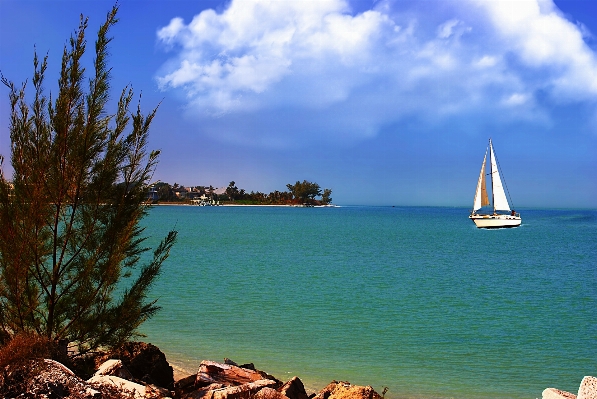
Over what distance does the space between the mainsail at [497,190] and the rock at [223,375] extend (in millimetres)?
73959

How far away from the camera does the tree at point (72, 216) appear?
801 centimetres

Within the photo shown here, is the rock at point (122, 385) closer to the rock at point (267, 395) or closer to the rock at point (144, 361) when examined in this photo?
the rock at point (267, 395)

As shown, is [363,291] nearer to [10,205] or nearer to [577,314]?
[577,314]

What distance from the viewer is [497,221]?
7512cm

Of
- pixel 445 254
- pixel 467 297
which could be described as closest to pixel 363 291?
pixel 467 297

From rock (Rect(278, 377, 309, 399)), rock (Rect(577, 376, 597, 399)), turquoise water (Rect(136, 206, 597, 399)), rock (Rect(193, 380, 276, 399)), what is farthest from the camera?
turquoise water (Rect(136, 206, 597, 399))

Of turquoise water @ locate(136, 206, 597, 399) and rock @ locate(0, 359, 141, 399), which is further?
turquoise water @ locate(136, 206, 597, 399)

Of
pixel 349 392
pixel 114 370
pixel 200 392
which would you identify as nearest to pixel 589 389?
pixel 349 392

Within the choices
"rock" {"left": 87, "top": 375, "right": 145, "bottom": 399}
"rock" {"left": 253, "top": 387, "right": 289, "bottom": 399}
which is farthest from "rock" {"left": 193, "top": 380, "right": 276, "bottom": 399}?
"rock" {"left": 87, "top": 375, "right": 145, "bottom": 399}

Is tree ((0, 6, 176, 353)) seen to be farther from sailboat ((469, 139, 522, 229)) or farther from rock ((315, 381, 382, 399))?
sailboat ((469, 139, 522, 229))

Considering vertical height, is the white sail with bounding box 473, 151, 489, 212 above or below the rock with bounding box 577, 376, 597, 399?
above

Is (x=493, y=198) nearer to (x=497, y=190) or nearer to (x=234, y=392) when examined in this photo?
(x=497, y=190)

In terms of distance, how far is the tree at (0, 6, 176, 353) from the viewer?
8.01 metres

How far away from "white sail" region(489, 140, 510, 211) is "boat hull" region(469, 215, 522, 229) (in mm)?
2606
